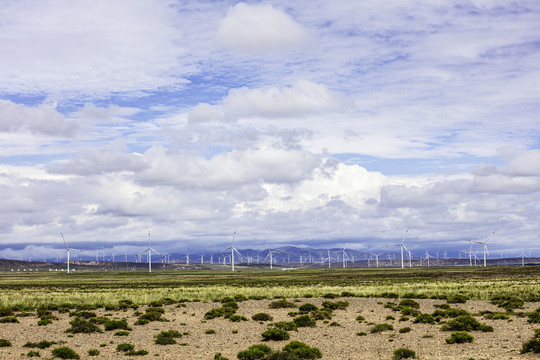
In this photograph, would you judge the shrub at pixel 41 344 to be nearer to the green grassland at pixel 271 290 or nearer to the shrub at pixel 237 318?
the shrub at pixel 237 318

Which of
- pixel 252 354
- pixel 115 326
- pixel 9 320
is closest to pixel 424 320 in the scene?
pixel 252 354

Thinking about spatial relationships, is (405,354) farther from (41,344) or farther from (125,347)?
(41,344)

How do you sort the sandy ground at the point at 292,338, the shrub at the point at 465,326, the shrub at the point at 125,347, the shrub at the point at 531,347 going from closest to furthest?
the shrub at the point at 531,347, the sandy ground at the point at 292,338, the shrub at the point at 125,347, the shrub at the point at 465,326

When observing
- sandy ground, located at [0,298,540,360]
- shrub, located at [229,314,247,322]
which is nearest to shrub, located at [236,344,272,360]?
sandy ground, located at [0,298,540,360]

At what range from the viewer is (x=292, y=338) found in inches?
1353

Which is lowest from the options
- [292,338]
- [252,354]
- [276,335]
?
[292,338]

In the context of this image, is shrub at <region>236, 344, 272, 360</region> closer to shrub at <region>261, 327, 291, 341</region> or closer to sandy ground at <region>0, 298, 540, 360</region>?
sandy ground at <region>0, 298, 540, 360</region>

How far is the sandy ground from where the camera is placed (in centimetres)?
2853

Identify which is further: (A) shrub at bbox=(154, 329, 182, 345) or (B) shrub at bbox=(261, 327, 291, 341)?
(B) shrub at bbox=(261, 327, 291, 341)

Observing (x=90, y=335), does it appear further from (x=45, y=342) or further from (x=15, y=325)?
(x=15, y=325)

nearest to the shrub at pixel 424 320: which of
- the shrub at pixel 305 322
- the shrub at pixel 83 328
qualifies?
the shrub at pixel 305 322

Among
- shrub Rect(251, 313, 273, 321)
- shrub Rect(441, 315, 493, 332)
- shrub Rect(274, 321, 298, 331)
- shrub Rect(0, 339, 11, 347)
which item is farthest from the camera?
shrub Rect(251, 313, 273, 321)

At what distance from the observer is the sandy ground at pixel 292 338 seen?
93.6 ft

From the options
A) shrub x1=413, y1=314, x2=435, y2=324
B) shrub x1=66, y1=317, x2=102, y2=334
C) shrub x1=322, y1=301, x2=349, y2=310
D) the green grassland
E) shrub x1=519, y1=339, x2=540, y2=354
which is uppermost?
shrub x1=519, y1=339, x2=540, y2=354
